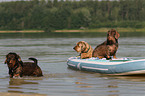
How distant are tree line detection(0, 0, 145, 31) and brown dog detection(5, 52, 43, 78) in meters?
121

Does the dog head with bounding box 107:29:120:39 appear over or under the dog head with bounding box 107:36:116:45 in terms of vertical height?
over

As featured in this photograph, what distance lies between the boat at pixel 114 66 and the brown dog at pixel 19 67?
105 inches

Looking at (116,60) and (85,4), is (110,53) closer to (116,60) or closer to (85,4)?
(116,60)

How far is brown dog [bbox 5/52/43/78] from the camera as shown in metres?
12.4

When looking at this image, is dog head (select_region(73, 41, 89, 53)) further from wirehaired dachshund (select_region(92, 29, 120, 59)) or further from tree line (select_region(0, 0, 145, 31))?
tree line (select_region(0, 0, 145, 31))

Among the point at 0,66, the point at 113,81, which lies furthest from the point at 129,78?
the point at 0,66

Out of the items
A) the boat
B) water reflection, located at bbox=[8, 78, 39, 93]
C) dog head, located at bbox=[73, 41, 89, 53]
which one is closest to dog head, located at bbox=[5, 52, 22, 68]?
water reflection, located at bbox=[8, 78, 39, 93]

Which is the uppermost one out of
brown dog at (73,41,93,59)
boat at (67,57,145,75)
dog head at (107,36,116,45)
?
dog head at (107,36,116,45)

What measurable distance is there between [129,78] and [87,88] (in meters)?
2.90

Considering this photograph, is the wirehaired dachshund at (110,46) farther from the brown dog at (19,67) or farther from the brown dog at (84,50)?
the brown dog at (19,67)

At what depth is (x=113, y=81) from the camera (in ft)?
42.0

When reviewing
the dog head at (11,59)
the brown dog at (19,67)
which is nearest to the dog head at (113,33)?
the brown dog at (19,67)

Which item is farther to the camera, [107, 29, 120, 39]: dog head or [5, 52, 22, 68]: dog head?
[107, 29, 120, 39]: dog head

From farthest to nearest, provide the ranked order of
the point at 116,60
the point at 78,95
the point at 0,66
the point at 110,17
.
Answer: the point at 110,17, the point at 0,66, the point at 116,60, the point at 78,95
